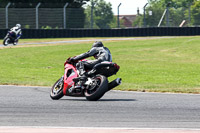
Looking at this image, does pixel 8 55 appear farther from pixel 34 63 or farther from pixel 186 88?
pixel 186 88

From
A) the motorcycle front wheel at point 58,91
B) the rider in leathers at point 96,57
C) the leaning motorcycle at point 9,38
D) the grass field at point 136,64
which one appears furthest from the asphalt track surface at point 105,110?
the leaning motorcycle at point 9,38

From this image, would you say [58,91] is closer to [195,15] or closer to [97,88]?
[97,88]

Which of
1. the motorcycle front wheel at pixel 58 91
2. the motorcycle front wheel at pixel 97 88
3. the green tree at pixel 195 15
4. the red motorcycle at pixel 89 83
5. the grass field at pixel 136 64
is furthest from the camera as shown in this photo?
the green tree at pixel 195 15

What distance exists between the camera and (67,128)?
7031 millimetres

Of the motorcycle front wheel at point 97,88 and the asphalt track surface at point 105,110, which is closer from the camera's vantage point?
the asphalt track surface at point 105,110

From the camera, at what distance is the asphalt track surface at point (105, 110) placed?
7645mm

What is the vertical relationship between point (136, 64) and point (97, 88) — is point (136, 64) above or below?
below

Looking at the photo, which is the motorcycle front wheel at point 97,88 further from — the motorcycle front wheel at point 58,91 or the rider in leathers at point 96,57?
the motorcycle front wheel at point 58,91

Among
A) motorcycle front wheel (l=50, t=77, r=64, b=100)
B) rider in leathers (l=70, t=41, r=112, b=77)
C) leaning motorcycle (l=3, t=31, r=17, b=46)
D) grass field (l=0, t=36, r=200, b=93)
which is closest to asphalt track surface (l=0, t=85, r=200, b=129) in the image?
motorcycle front wheel (l=50, t=77, r=64, b=100)

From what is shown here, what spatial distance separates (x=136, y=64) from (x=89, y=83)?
12.8m

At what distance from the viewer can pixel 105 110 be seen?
9.02 m

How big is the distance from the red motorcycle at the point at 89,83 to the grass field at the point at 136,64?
9.74ft

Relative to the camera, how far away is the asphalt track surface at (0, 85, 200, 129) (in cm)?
764

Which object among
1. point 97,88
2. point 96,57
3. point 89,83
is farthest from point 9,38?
point 97,88
